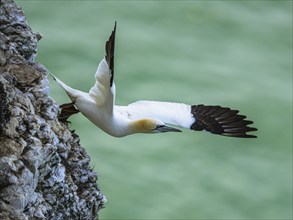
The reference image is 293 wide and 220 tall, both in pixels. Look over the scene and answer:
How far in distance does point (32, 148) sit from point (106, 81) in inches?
67.6

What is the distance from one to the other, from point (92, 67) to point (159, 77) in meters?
1.42

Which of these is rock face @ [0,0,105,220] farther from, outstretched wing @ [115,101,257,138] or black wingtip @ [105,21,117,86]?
outstretched wing @ [115,101,257,138]

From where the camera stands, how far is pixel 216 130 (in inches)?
449

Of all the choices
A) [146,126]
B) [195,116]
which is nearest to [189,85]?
[195,116]

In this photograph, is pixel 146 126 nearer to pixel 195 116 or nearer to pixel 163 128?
pixel 163 128

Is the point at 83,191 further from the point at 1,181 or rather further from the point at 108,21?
the point at 108,21

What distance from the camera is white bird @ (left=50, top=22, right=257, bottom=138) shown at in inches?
372

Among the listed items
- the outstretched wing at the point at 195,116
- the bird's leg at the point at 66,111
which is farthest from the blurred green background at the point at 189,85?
the bird's leg at the point at 66,111

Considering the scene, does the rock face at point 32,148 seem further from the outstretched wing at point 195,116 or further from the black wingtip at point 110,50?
the outstretched wing at point 195,116

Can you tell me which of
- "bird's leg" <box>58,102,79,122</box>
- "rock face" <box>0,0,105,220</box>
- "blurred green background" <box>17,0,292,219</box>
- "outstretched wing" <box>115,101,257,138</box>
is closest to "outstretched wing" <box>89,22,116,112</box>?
"bird's leg" <box>58,102,79,122</box>

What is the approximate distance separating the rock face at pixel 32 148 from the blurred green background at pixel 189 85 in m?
9.09

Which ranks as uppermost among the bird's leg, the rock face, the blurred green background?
the blurred green background

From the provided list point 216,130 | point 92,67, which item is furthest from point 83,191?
point 92,67

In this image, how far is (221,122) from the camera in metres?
11.5
